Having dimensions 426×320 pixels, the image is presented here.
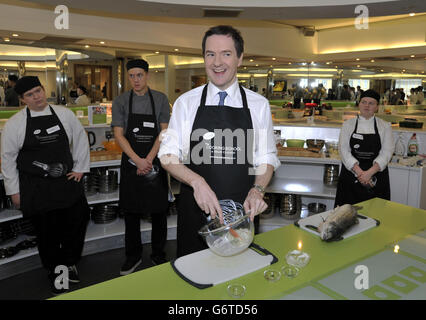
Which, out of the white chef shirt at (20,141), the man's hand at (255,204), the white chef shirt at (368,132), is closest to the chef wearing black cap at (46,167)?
the white chef shirt at (20,141)

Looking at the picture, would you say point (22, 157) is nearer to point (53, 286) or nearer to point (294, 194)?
point (53, 286)

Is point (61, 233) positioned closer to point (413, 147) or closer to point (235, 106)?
point (235, 106)

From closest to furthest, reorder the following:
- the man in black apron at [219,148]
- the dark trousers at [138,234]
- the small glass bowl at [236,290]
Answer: the small glass bowl at [236,290], the man in black apron at [219,148], the dark trousers at [138,234]

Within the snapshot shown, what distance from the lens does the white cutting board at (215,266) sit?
4.17 ft

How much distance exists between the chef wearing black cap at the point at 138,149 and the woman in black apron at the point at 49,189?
0.43m

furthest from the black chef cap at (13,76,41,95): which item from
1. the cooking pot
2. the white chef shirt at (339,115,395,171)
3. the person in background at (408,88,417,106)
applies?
the person in background at (408,88,417,106)

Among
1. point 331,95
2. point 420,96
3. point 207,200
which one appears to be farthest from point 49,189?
point 420,96

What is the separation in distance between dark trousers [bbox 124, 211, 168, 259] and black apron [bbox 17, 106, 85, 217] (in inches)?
24.0

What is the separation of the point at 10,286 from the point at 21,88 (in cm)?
169

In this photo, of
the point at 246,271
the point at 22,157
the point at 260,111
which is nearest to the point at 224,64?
the point at 260,111

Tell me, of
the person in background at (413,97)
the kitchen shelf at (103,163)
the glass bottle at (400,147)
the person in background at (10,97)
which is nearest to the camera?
the kitchen shelf at (103,163)

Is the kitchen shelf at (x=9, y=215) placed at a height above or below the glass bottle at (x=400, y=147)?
below

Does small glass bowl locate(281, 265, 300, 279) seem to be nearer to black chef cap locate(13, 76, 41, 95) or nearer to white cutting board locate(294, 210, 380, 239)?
white cutting board locate(294, 210, 380, 239)

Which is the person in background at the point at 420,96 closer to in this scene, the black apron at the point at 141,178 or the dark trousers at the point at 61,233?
the black apron at the point at 141,178
